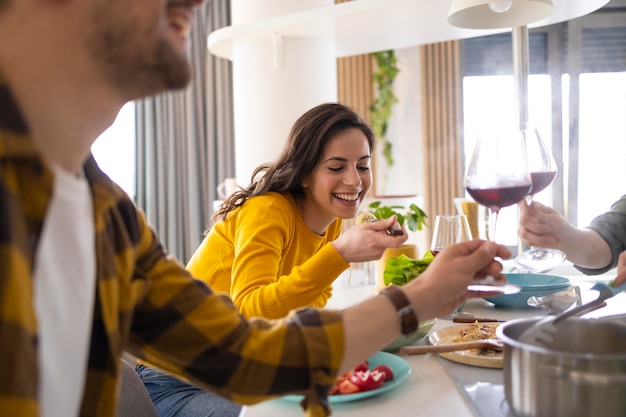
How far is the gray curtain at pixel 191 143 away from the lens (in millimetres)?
4871

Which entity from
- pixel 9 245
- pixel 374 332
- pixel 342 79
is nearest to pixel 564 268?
pixel 374 332

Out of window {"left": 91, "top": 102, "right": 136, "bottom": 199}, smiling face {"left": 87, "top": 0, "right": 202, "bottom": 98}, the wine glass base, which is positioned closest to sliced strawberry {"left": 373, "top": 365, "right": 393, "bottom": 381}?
smiling face {"left": 87, "top": 0, "right": 202, "bottom": 98}

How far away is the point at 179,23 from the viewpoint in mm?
871

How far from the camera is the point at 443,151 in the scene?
5.00 m

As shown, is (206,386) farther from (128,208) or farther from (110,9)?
(110,9)

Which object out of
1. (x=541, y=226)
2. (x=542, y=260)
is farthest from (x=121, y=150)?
(x=541, y=226)

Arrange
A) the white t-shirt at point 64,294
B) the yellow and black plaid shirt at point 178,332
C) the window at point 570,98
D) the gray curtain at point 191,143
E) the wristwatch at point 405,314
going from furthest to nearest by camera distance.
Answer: the window at point 570,98 < the gray curtain at point 191,143 < the wristwatch at point 405,314 < the yellow and black plaid shirt at point 178,332 < the white t-shirt at point 64,294

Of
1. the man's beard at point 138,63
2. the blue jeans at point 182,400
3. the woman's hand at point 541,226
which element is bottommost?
the blue jeans at point 182,400

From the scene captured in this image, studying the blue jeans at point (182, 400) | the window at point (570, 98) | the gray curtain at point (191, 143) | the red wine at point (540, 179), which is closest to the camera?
the red wine at point (540, 179)

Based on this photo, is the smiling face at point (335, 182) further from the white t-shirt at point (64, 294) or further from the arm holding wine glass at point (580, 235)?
the white t-shirt at point (64, 294)

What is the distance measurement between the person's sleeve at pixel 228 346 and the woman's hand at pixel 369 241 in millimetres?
637

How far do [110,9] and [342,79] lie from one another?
437cm

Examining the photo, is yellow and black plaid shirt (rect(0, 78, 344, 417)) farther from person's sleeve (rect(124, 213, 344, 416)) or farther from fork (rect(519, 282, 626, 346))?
fork (rect(519, 282, 626, 346))

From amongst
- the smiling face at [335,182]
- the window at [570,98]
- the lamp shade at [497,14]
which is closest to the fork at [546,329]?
the smiling face at [335,182]
